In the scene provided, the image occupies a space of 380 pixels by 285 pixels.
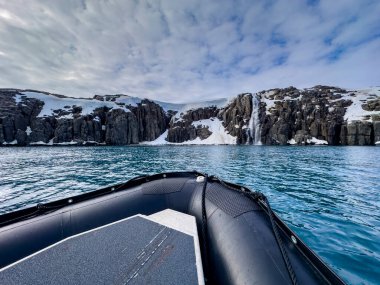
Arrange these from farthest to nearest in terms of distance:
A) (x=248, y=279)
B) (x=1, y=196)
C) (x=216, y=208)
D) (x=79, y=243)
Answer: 1. (x=1, y=196)
2. (x=216, y=208)
3. (x=79, y=243)
4. (x=248, y=279)

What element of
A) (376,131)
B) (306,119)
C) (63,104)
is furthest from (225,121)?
(63,104)

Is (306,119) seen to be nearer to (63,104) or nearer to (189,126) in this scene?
(189,126)

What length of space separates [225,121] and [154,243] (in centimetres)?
15368

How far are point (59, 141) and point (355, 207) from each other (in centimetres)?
12953

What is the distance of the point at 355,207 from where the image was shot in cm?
734

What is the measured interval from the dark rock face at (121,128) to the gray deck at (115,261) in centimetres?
12892

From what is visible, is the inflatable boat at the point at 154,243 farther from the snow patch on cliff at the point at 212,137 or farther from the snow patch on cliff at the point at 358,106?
the snow patch on cliff at the point at 212,137

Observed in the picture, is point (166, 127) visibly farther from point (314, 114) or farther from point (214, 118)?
point (314, 114)

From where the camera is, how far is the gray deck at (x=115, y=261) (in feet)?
6.82

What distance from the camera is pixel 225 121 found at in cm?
15262

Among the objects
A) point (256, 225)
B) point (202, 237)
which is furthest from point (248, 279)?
point (202, 237)

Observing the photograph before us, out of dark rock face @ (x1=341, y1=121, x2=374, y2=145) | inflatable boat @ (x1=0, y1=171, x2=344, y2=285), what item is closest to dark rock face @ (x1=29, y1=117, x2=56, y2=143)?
inflatable boat @ (x1=0, y1=171, x2=344, y2=285)

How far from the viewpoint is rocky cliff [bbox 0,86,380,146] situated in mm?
95938

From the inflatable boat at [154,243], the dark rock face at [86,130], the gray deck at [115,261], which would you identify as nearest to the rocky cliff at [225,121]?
the dark rock face at [86,130]
